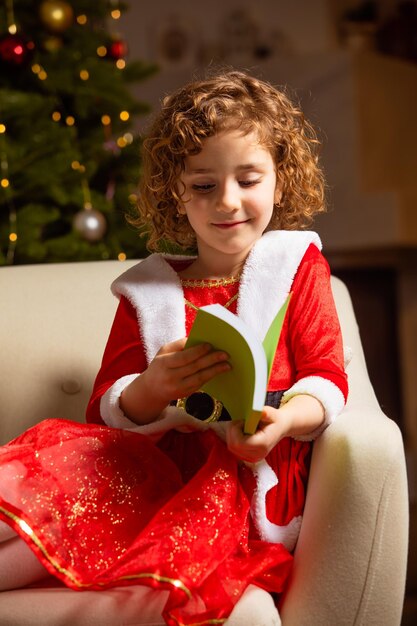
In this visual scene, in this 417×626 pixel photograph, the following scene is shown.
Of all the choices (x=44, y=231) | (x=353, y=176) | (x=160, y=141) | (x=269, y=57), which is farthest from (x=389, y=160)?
(x=160, y=141)

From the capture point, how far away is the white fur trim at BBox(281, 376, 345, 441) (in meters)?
1.41

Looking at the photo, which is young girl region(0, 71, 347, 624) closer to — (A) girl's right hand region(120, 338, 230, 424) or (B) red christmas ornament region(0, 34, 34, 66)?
(A) girl's right hand region(120, 338, 230, 424)

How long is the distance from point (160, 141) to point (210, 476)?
22.0 inches

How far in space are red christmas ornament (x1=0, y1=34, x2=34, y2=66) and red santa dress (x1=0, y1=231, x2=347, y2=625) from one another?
127cm

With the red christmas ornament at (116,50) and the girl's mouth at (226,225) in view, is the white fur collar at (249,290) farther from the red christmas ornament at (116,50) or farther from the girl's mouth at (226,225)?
the red christmas ornament at (116,50)

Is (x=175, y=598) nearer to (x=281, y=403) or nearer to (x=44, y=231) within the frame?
(x=281, y=403)

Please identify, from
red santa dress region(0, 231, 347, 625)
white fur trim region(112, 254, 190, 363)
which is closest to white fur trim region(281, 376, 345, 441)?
red santa dress region(0, 231, 347, 625)

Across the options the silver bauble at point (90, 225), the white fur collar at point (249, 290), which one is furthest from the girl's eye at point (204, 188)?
the silver bauble at point (90, 225)

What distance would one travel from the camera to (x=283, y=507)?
4.81 ft

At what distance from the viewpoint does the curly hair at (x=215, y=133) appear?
150 cm

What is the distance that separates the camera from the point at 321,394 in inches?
55.5

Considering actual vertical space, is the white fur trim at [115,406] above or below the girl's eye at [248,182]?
below

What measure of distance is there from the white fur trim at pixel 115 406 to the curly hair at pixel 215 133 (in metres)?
0.31

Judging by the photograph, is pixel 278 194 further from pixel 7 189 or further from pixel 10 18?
pixel 10 18
